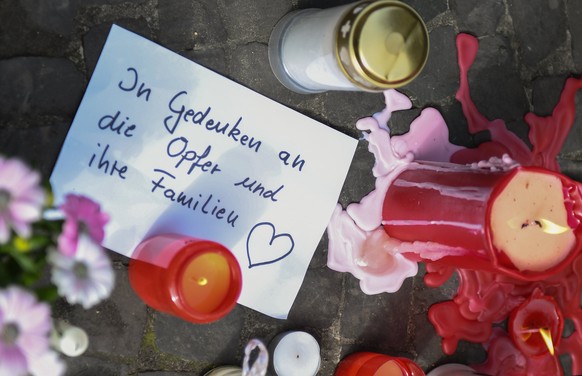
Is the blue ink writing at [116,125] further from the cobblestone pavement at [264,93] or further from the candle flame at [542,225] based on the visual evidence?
the candle flame at [542,225]

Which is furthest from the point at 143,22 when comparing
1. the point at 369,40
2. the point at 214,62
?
the point at 369,40

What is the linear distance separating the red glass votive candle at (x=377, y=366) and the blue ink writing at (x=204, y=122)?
23cm

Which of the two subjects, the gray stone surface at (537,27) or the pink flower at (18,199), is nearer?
the pink flower at (18,199)

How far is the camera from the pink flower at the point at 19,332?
36cm

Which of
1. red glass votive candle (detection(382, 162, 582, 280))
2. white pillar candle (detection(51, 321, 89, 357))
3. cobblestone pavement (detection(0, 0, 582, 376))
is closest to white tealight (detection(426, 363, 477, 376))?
cobblestone pavement (detection(0, 0, 582, 376))

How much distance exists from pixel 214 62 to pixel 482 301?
377 millimetres

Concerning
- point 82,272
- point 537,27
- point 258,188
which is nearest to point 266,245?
point 258,188

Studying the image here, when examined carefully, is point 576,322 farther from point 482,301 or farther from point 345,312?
point 345,312

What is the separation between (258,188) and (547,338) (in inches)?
12.9

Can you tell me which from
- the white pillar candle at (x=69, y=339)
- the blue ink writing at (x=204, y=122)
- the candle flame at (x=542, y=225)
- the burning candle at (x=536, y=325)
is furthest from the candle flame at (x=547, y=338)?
the white pillar candle at (x=69, y=339)

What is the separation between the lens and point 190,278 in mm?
562

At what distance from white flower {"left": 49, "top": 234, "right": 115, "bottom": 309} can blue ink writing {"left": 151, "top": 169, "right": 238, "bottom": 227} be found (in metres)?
0.22

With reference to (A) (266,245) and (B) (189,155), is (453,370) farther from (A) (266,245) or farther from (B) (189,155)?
(B) (189,155)

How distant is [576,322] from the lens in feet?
2.49
